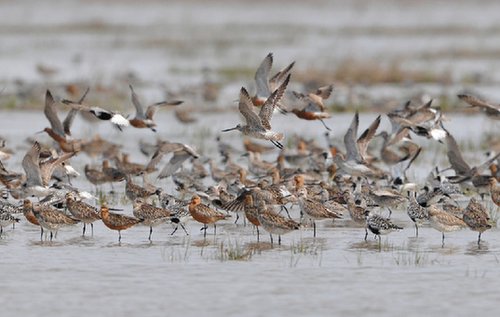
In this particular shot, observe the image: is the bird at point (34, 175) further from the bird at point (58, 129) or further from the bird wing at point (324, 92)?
the bird wing at point (324, 92)

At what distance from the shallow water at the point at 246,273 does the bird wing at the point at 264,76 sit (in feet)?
8.70

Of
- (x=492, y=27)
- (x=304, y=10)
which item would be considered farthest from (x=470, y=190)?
(x=304, y=10)

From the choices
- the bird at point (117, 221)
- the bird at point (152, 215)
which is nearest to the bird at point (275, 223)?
the bird at point (152, 215)

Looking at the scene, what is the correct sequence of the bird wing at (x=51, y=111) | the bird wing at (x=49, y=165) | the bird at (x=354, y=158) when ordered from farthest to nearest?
the bird wing at (x=51, y=111)
the bird at (x=354, y=158)
the bird wing at (x=49, y=165)

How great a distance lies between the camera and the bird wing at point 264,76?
56.4 feet

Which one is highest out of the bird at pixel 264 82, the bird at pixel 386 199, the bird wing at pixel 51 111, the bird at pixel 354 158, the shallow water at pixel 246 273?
the bird at pixel 264 82

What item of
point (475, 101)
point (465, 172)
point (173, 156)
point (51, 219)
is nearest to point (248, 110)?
point (51, 219)

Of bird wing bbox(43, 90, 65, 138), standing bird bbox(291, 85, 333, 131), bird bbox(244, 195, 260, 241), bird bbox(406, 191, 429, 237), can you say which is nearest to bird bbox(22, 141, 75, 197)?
bird wing bbox(43, 90, 65, 138)

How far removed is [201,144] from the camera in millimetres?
23344

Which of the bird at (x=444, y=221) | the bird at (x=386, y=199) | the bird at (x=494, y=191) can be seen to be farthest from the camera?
the bird at (x=494, y=191)

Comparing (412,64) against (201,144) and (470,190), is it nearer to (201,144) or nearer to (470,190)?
(201,144)

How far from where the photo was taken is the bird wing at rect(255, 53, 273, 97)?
1719 centimetres

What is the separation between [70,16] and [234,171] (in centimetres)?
4499

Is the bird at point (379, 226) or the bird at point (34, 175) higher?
the bird at point (34, 175)
